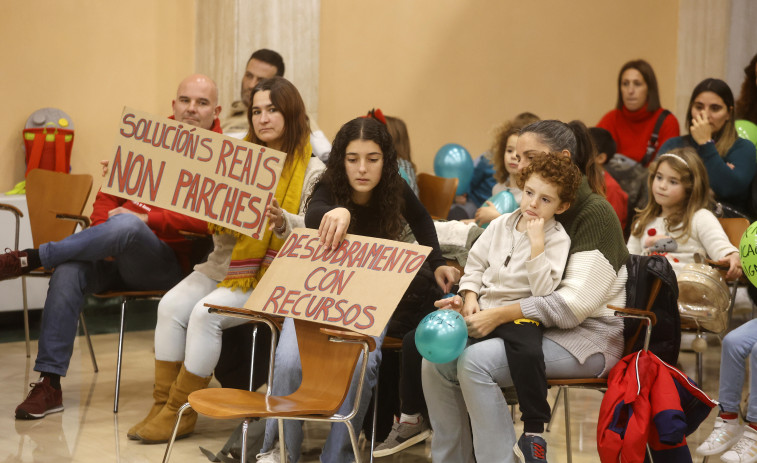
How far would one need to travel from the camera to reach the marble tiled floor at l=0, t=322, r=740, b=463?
11.9 ft

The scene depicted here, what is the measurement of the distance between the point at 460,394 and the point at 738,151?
2.58 metres

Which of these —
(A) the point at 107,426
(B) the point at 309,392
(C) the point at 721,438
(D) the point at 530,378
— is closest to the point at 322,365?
(B) the point at 309,392

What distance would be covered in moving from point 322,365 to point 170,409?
0.98m

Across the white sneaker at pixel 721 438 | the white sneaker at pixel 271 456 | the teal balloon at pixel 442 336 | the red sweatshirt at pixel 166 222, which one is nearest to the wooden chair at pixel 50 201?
the red sweatshirt at pixel 166 222

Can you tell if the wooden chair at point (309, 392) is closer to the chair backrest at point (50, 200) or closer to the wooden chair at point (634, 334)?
the wooden chair at point (634, 334)

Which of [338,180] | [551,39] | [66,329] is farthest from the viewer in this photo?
[551,39]

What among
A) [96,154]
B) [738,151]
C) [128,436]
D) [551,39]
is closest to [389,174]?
[128,436]

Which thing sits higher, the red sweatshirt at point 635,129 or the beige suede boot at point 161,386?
the red sweatshirt at point 635,129

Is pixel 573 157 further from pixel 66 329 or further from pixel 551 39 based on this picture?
pixel 551 39

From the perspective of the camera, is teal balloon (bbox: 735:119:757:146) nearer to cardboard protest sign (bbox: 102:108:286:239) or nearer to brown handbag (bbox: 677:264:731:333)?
brown handbag (bbox: 677:264:731:333)

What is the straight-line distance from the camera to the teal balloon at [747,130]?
5227 millimetres

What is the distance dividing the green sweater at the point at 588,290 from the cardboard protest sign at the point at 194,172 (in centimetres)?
103

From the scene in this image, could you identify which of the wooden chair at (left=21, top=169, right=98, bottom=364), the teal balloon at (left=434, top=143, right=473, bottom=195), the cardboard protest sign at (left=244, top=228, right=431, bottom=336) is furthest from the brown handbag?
the wooden chair at (left=21, top=169, right=98, bottom=364)

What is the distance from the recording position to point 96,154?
6.27 m
